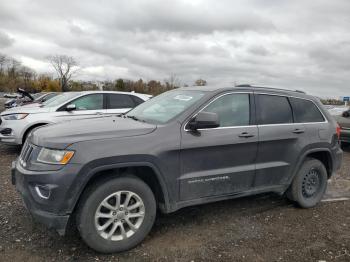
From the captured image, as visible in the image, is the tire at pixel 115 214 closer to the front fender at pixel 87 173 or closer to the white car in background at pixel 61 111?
the front fender at pixel 87 173

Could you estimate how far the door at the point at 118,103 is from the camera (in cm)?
808

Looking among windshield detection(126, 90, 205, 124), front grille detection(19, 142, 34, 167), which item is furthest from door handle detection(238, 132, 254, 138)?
front grille detection(19, 142, 34, 167)

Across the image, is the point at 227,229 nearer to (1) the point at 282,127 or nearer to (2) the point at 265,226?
(2) the point at 265,226

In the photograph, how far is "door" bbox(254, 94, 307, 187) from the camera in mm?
4086

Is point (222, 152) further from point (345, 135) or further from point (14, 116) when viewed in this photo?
point (345, 135)

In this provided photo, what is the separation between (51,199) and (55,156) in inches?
15.4

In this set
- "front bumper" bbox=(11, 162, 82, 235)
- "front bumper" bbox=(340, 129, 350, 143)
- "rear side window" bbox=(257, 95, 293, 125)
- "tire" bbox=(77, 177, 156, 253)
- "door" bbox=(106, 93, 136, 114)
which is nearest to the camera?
"front bumper" bbox=(11, 162, 82, 235)

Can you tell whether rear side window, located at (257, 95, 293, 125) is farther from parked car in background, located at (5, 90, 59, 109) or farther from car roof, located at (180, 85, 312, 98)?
parked car in background, located at (5, 90, 59, 109)

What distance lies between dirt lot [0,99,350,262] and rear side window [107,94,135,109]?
12.3 feet

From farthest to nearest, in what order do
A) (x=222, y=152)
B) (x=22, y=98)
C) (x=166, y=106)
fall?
(x=22, y=98)
(x=166, y=106)
(x=222, y=152)

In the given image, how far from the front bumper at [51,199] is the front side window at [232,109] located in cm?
176

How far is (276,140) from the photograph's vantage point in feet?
13.7

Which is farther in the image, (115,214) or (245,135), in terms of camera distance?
(245,135)

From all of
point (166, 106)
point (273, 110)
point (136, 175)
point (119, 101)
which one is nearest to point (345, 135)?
point (273, 110)
